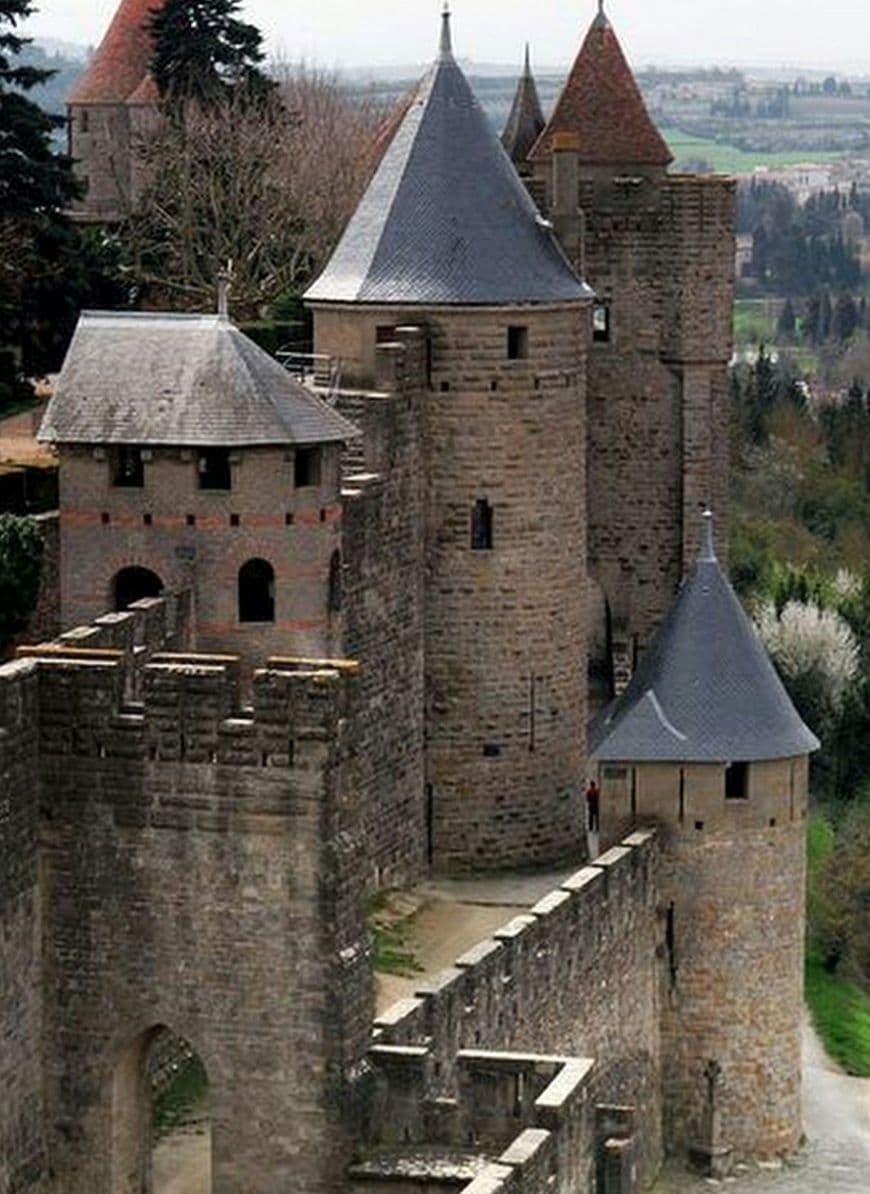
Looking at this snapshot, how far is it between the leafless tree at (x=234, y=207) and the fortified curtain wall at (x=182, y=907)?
33.4m

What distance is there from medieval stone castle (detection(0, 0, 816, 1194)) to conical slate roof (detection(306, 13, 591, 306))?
0.15 ft

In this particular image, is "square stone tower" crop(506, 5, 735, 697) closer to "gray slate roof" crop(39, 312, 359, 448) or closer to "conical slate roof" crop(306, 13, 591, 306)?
"conical slate roof" crop(306, 13, 591, 306)

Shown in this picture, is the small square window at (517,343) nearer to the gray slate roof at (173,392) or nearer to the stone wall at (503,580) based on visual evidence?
the stone wall at (503,580)

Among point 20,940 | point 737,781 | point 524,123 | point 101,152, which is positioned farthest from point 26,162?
point 20,940

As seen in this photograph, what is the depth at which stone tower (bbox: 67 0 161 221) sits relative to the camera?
7094cm

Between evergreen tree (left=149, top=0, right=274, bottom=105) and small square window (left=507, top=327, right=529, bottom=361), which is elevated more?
evergreen tree (left=149, top=0, right=274, bottom=105)

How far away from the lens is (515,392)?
3894 centimetres

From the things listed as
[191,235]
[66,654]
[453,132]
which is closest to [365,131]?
[191,235]

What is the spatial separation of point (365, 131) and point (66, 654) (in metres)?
52.8

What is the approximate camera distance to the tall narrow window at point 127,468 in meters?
31.3

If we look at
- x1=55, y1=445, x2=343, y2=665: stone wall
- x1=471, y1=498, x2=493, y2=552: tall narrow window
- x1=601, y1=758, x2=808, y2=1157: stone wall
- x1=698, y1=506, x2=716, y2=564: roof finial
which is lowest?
x1=601, y1=758, x2=808, y2=1157: stone wall

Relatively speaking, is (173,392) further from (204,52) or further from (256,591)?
(204,52)

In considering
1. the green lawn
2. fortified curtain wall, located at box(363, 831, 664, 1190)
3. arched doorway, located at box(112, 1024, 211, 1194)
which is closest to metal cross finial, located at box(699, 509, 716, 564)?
fortified curtain wall, located at box(363, 831, 664, 1190)

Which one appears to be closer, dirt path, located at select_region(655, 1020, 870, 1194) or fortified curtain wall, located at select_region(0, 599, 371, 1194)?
fortified curtain wall, located at select_region(0, 599, 371, 1194)
